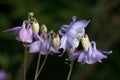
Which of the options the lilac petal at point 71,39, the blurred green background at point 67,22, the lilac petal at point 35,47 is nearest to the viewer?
the lilac petal at point 71,39

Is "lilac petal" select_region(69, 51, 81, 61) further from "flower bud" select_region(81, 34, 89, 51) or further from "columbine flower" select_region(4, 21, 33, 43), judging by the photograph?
"columbine flower" select_region(4, 21, 33, 43)

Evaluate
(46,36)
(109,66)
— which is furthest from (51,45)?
(109,66)

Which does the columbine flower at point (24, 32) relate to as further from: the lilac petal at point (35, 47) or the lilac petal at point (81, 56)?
the lilac petal at point (81, 56)

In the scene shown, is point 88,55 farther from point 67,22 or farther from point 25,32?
point 67,22

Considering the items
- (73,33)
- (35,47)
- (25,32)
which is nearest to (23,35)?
(25,32)

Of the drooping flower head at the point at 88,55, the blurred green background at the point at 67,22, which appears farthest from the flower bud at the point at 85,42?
the blurred green background at the point at 67,22

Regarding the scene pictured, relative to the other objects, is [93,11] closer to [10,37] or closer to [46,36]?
Result: [10,37]

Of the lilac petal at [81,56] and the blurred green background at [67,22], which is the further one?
the blurred green background at [67,22]
